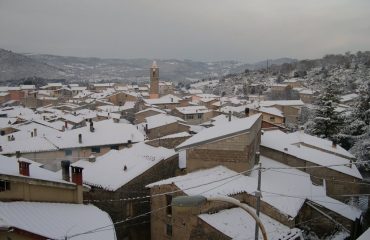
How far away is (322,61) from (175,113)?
Result: 121138 mm

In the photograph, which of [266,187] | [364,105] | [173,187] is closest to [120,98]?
[364,105]

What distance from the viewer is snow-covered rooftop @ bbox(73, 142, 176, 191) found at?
77.6 feet

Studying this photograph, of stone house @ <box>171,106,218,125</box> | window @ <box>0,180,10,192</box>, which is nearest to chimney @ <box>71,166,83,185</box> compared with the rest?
window @ <box>0,180,10,192</box>

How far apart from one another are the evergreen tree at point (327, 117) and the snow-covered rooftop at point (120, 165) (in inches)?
961

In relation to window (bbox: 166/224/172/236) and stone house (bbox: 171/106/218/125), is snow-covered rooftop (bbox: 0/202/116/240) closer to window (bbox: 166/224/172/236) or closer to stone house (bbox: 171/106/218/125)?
window (bbox: 166/224/172/236)

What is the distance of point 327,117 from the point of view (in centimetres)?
4566

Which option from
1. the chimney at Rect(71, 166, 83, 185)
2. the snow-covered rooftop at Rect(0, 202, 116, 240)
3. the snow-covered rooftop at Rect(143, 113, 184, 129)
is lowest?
the snow-covered rooftop at Rect(143, 113, 184, 129)

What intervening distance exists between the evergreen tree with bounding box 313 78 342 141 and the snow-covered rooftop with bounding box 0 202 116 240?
3607 centimetres

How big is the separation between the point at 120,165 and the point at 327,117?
29.4 m

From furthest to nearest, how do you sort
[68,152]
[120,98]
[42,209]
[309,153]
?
[120,98] < [68,152] < [309,153] < [42,209]

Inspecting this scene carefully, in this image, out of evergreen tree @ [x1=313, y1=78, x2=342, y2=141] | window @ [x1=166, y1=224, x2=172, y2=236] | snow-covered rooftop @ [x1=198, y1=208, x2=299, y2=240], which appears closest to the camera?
snow-covered rooftop @ [x1=198, y1=208, x2=299, y2=240]

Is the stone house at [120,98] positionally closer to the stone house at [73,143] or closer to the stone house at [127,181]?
the stone house at [73,143]

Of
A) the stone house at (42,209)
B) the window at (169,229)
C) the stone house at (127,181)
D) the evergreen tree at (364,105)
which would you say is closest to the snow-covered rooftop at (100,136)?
the stone house at (127,181)

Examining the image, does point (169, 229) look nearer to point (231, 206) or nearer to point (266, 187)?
point (231, 206)
